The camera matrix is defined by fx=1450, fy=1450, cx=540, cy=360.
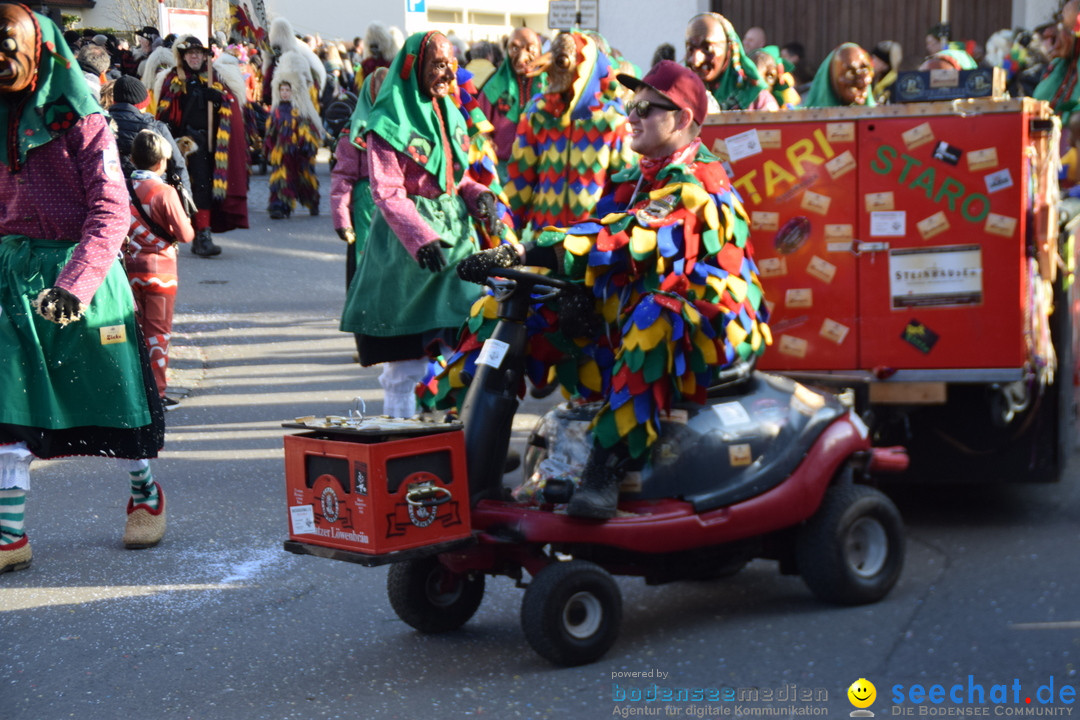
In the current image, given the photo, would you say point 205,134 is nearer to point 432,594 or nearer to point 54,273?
point 54,273

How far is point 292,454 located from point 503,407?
2.11 ft

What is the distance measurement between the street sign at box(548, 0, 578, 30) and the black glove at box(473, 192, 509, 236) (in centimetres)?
800

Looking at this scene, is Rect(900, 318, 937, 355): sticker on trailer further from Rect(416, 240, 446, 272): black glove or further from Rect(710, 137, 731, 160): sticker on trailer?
Rect(416, 240, 446, 272): black glove

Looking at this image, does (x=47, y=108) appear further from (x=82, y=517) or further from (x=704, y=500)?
(x=704, y=500)

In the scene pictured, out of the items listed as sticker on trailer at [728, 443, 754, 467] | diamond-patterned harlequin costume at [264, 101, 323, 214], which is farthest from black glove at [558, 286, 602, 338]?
diamond-patterned harlequin costume at [264, 101, 323, 214]

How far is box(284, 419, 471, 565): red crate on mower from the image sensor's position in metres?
3.96

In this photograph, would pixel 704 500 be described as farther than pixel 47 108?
No

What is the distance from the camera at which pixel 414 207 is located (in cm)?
614

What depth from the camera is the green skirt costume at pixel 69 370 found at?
16.9ft

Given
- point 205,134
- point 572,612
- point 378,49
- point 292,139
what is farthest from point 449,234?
point 292,139

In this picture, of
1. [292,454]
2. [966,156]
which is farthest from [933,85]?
[292,454]

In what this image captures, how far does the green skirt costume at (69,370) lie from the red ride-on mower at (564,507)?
1372 millimetres

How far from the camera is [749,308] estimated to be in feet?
15.3

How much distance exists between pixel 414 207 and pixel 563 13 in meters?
8.56
